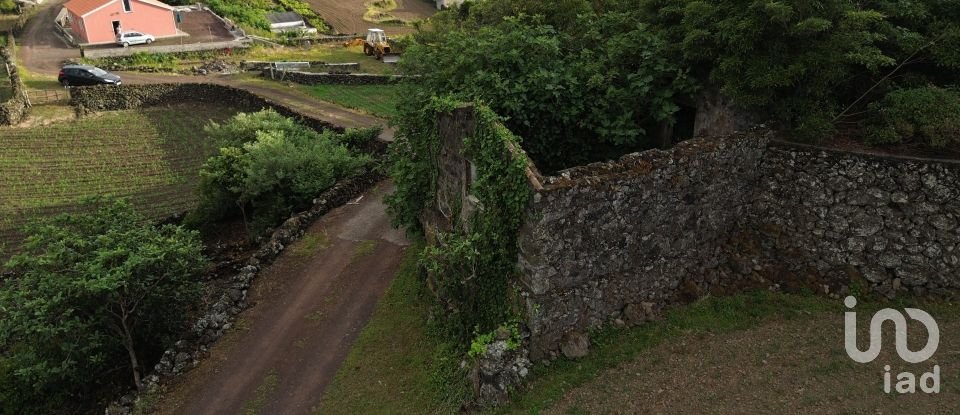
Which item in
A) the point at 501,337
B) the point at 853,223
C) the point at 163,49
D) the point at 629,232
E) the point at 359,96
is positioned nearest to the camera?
the point at 501,337

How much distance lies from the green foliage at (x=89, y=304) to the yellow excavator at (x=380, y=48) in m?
29.3

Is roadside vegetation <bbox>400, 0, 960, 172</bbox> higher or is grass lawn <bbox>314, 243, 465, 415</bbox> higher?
roadside vegetation <bbox>400, 0, 960, 172</bbox>

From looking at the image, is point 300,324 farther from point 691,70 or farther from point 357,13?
point 357,13

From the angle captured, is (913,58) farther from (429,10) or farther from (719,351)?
(429,10)

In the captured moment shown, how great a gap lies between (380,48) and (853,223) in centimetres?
3636

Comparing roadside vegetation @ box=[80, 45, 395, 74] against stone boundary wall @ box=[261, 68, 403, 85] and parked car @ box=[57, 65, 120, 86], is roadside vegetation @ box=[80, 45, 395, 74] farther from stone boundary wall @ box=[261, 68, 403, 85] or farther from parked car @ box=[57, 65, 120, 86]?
parked car @ box=[57, 65, 120, 86]

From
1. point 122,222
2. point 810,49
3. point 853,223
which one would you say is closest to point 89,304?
point 122,222

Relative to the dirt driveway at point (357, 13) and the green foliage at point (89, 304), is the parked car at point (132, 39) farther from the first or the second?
the green foliage at point (89, 304)

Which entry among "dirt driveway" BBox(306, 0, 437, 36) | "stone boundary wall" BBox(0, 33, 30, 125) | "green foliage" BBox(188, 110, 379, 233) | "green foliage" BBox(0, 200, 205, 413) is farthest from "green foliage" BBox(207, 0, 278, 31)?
"green foliage" BBox(0, 200, 205, 413)

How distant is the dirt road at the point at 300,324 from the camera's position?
488 inches

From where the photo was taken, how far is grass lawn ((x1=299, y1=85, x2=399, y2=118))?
31.5 m

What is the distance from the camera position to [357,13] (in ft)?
195

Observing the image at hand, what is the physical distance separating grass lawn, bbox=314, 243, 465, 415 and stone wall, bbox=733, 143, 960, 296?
19.5 ft

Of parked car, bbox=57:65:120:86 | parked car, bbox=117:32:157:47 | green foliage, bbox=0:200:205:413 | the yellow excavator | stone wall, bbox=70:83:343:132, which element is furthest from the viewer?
the yellow excavator
